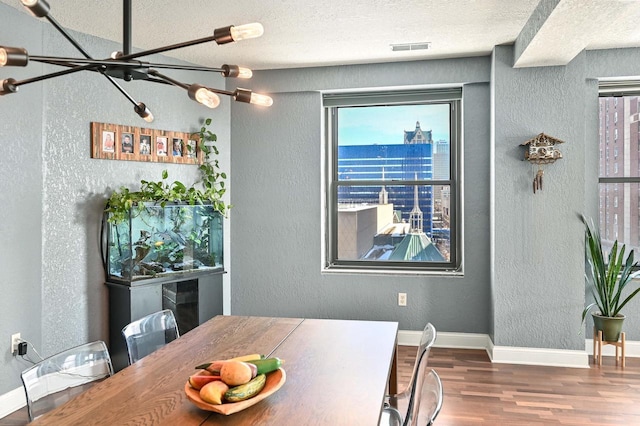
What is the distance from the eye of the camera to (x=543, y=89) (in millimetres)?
3969

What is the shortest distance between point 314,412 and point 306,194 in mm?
3215

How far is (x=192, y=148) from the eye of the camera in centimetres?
446

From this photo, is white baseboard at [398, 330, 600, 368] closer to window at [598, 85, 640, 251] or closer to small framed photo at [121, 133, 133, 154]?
window at [598, 85, 640, 251]

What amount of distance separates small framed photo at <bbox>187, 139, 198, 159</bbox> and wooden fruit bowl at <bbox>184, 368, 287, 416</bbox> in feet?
9.85

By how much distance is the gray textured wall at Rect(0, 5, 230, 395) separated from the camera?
3166mm

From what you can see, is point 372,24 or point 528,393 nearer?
point 528,393

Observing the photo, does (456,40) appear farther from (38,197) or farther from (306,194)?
(38,197)

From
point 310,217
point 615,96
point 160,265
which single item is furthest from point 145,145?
point 615,96

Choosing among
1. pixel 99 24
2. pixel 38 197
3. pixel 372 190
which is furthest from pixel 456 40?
pixel 38 197

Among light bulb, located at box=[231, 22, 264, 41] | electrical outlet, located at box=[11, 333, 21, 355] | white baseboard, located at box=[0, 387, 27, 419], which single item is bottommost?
white baseboard, located at box=[0, 387, 27, 419]

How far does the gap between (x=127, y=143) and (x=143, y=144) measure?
0.15m

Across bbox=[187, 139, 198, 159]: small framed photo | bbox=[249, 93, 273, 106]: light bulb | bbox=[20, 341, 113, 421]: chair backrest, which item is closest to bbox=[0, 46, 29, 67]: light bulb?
bbox=[249, 93, 273, 106]: light bulb

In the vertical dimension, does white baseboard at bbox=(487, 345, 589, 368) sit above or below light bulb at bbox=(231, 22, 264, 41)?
below

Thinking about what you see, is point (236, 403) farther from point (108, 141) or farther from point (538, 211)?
point (538, 211)
